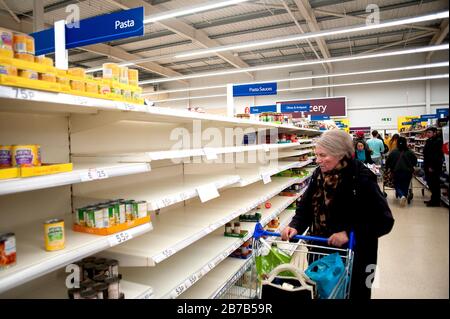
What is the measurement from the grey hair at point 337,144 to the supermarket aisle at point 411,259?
608 mm

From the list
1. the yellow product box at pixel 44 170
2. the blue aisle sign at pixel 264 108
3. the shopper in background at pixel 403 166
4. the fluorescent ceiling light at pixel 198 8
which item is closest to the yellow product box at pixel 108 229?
the yellow product box at pixel 44 170

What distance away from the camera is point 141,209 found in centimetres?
182

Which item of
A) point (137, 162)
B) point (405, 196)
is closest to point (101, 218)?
point (137, 162)

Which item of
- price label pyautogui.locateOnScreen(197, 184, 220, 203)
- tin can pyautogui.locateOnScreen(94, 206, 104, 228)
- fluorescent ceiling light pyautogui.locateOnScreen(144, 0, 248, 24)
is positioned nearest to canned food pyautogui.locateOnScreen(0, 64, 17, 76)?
tin can pyautogui.locateOnScreen(94, 206, 104, 228)

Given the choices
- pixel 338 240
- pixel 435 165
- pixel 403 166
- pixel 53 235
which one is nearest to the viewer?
pixel 435 165

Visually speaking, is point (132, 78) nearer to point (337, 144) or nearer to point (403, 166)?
point (337, 144)

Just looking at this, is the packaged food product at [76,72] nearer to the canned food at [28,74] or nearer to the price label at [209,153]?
the canned food at [28,74]

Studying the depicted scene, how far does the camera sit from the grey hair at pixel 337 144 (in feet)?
6.88

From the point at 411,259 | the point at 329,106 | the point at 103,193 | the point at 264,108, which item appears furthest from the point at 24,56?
the point at 329,106

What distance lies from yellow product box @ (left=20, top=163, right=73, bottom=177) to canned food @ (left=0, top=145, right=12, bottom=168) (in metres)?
0.09

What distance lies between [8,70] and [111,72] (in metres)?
0.57

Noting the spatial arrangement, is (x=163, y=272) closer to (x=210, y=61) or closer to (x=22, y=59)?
(x=22, y=59)

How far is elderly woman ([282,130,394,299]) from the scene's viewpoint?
210 centimetres

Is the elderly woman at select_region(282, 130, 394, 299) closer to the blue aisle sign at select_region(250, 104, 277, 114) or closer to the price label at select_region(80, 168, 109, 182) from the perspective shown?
the price label at select_region(80, 168, 109, 182)
